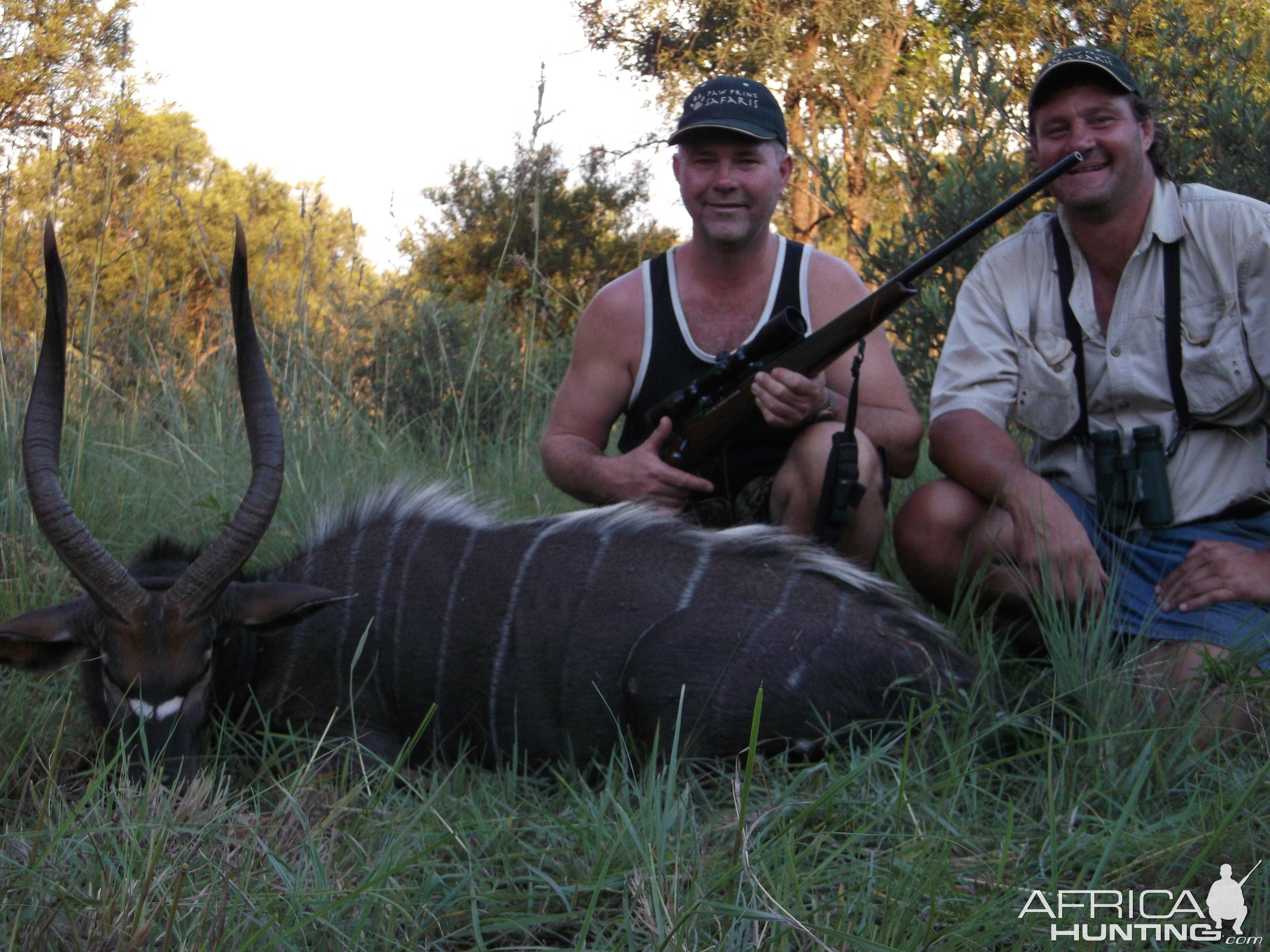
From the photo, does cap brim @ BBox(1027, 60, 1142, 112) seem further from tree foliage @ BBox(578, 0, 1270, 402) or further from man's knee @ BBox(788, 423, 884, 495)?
tree foliage @ BBox(578, 0, 1270, 402)

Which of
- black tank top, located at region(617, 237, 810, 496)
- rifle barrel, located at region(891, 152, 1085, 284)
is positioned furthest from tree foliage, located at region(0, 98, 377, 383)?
rifle barrel, located at region(891, 152, 1085, 284)

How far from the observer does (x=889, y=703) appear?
2.57 m

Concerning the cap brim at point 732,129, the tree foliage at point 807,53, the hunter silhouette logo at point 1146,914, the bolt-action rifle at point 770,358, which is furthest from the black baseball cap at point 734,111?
the tree foliage at point 807,53

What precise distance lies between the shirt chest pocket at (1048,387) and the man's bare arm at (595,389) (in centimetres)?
119

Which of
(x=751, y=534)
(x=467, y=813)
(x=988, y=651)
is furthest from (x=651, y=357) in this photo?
(x=467, y=813)

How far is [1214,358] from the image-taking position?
2.95 meters

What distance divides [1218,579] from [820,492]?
3.32 feet

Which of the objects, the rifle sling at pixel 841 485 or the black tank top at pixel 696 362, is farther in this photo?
the black tank top at pixel 696 362

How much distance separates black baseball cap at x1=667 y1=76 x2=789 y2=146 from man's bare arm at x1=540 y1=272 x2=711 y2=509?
1.79 ft

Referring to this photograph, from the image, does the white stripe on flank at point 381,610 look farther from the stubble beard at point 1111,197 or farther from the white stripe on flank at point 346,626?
the stubble beard at point 1111,197

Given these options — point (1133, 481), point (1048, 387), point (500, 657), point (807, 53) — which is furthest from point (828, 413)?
point (807, 53)

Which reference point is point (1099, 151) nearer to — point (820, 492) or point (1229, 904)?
point (820, 492)

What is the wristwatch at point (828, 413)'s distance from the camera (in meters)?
3.39

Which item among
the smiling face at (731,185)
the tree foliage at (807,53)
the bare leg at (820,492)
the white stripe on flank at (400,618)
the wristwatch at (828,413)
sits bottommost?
the white stripe on flank at (400,618)
